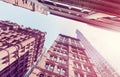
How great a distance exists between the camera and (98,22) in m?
11.0

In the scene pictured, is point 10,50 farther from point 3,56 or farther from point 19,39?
point 19,39

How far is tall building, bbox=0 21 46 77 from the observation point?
32.5 m

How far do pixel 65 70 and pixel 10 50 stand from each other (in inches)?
445

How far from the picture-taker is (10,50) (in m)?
32.9

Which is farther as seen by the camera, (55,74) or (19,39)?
(19,39)

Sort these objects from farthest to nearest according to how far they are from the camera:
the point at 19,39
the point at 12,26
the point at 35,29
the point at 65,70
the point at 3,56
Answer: the point at 35,29 → the point at 12,26 → the point at 19,39 → the point at 3,56 → the point at 65,70

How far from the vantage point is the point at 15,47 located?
115 ft

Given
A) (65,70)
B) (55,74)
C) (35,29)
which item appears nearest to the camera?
(55,74)

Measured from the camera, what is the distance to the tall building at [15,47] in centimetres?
3247

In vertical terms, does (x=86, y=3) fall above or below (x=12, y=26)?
above

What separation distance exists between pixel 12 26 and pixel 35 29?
692 cm

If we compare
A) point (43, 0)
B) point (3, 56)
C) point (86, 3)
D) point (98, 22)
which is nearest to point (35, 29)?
point (3, 56)

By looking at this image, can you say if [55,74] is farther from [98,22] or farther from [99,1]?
[99,1]

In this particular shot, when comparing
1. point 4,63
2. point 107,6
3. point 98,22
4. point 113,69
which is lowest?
point 113,69
